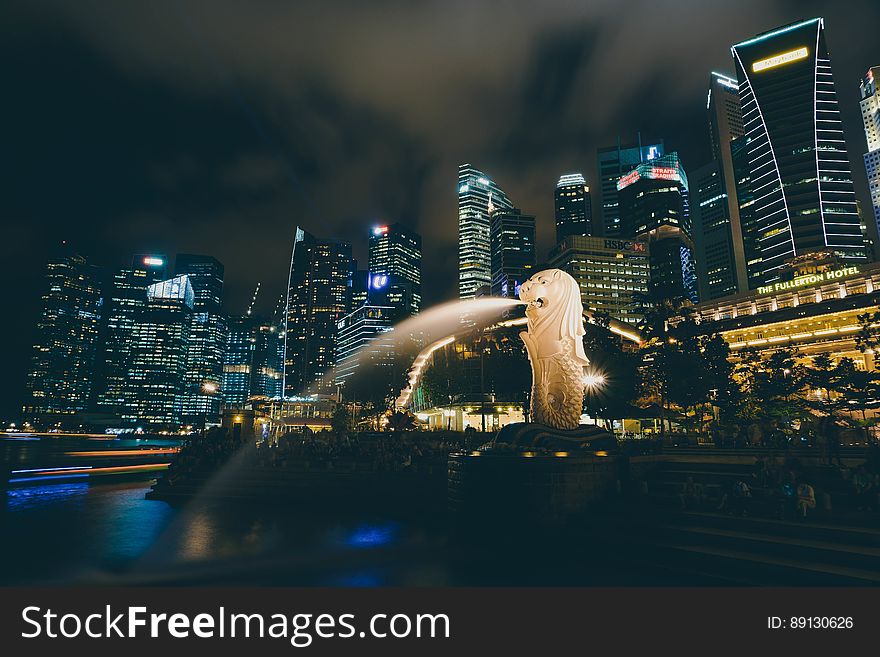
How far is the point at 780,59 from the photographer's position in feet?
520

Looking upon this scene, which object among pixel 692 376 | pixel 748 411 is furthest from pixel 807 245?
pixel 692 376

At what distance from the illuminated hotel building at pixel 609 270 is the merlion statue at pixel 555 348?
448 ft

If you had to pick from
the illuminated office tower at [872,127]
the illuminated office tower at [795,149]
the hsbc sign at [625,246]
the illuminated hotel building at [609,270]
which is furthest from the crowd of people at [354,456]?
the illuminated office tower at [872,127]

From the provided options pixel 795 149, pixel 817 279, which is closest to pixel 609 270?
pixel 795 149

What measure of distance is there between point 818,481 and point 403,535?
43.0ft

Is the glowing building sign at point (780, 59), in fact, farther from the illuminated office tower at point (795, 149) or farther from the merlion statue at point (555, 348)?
the merlion statue at point (555, 348)

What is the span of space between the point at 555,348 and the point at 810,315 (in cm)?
8053

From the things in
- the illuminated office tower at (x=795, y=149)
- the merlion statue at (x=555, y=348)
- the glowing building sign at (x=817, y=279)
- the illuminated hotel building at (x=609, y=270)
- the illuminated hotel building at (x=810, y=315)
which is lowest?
the merlion statue at (x=555, y=348)

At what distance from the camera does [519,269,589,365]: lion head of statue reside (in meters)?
19.1

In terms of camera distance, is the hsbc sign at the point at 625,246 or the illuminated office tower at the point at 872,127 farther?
the illuminated office tower at the point at 872,127

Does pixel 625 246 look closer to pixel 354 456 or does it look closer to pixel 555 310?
pixel 354 456

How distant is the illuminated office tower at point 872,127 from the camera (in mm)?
176750

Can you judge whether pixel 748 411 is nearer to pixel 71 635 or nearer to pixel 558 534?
pixel 558 534

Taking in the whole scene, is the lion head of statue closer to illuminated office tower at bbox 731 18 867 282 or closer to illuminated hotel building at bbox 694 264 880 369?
illuminated hotel building at bbox 694 264 880 369
